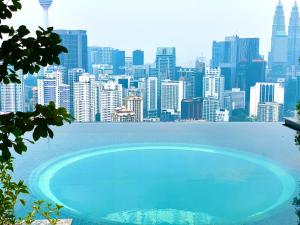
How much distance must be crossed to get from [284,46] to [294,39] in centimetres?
69

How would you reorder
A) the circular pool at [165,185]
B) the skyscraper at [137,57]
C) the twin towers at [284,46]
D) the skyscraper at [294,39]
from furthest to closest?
1. the skyscraper at [137,57]
2. the skyscraper at [294,39]
3. the twin towers at [284,46]
4. the circular pool at [165,185]

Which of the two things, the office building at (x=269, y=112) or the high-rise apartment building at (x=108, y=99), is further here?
the high-rise apartment building at (x=108, y=99)

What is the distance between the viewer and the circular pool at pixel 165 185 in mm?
3791

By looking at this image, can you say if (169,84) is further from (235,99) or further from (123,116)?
(123,116)

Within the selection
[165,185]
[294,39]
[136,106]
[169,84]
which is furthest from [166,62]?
[165,185]

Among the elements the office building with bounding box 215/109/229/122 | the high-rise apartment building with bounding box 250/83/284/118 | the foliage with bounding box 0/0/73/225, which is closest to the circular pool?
the foliage with bounding box 0/0/73/225

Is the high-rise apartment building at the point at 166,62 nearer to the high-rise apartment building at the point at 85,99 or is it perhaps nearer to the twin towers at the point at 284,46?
the high-rise apartment building at the point at 85,99

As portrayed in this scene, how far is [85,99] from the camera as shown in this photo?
11539 mm

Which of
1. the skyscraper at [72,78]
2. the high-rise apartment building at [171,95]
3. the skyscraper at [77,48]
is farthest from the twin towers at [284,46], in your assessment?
the skyscraper at [72,78]

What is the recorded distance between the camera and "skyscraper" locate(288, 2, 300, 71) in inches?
701

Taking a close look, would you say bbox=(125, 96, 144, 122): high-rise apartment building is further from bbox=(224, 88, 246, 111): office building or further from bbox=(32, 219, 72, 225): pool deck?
bbox=(32, 219, 72, 225): pool deck

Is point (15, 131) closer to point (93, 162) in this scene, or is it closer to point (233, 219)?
point (233, 219)

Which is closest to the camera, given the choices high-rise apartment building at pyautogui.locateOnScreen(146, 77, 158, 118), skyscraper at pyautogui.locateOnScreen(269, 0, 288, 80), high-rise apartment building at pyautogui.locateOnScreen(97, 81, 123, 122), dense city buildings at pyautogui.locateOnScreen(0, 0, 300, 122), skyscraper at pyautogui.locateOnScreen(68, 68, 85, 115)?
dense city buildings at pyautogui.locateOnScreen(0, 0, 300, 122)

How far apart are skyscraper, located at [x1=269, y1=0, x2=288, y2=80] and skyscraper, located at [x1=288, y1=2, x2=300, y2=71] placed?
0.24 metres
